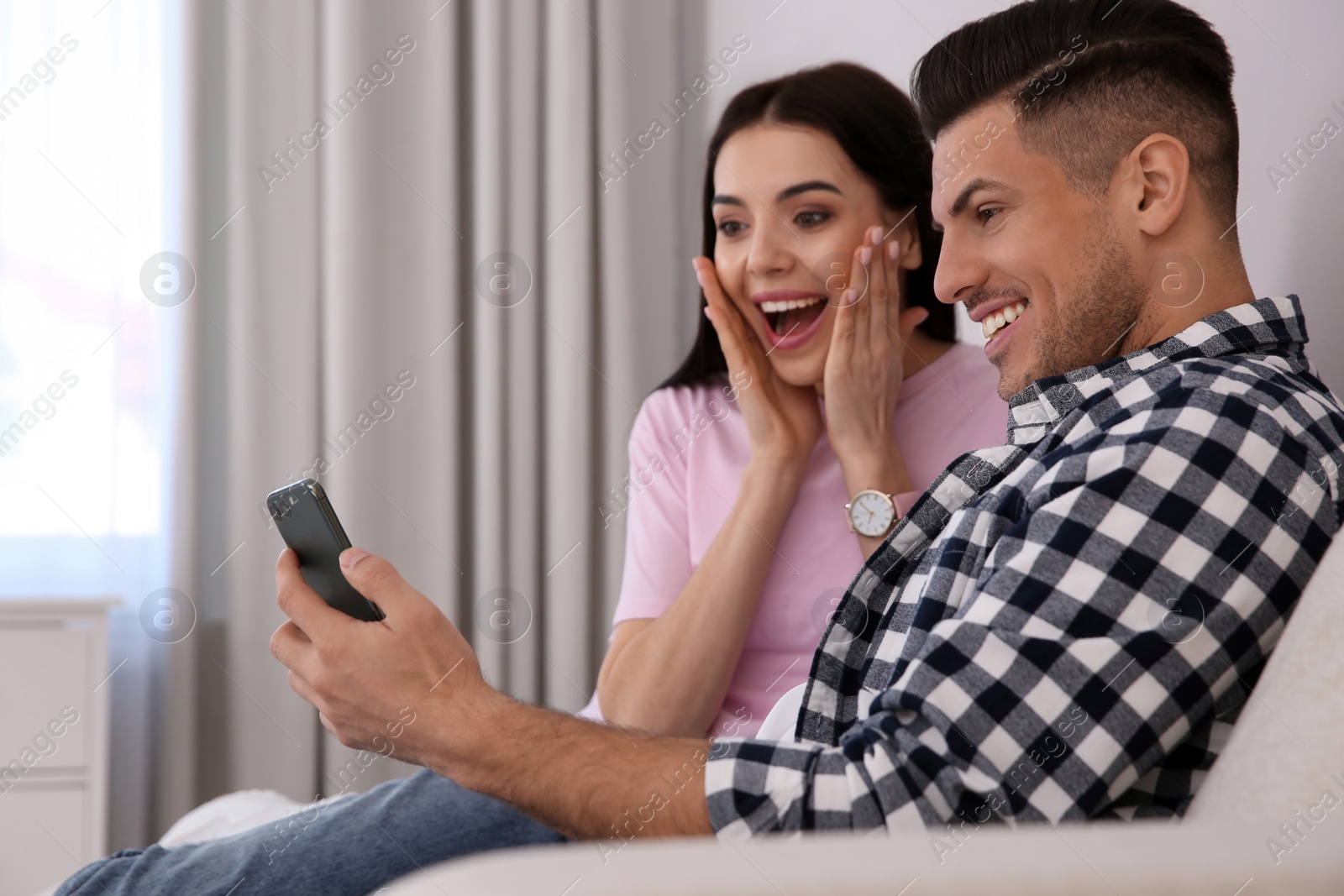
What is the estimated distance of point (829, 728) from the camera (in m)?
0.88

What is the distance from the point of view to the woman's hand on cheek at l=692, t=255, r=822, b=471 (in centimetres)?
137

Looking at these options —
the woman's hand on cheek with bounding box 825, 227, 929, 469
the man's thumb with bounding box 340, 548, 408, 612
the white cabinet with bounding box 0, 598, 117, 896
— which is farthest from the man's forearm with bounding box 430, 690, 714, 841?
Result: the white cabinet with bounding box 0, 598, 117, 896

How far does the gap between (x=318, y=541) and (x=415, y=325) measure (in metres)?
1.41

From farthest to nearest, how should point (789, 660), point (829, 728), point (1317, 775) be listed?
1. point (789, 660)
2. point (829, 728)
3. point (1317, 775)

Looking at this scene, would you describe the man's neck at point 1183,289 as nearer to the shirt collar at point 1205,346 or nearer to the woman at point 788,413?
the shirt collar at point 1205,346

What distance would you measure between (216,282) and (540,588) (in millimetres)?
954

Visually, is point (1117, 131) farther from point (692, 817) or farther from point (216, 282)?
point (216, 282)

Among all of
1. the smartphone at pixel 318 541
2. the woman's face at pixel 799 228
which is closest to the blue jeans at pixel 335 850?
the smartphone at pixel 318 541

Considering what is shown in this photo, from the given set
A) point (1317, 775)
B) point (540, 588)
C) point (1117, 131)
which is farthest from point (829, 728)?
point (540, 588)

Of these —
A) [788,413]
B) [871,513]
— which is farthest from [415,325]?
[871,513]

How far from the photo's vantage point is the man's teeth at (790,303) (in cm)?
145

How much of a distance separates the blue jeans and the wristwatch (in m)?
0.52

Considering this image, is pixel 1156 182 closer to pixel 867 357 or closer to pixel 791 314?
pixel 867 357

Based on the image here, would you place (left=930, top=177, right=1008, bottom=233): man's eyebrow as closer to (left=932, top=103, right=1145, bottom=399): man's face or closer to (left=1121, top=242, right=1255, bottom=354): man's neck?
(left=932, top=103, right=1145, bottom=399): man's face
